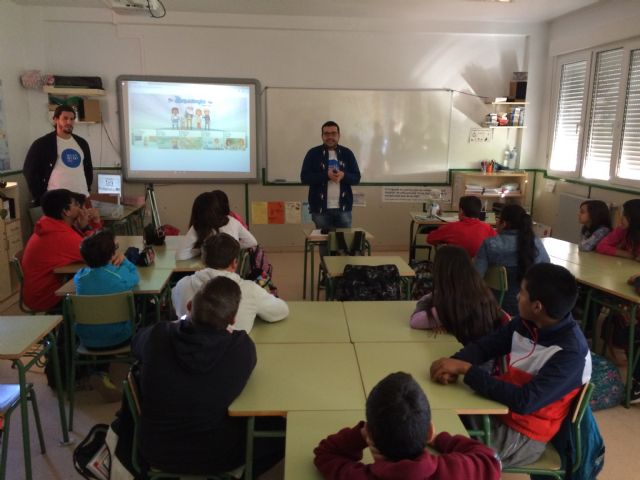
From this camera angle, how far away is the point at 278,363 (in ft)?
6.59

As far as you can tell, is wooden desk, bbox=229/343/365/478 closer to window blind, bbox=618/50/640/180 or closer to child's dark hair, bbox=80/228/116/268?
child's dark hair, bbox=80/228/116/268

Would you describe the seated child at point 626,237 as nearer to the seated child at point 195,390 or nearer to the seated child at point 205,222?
the seated child at point 205,222

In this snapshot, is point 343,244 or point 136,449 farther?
point 343,244

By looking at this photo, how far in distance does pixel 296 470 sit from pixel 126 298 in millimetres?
1601

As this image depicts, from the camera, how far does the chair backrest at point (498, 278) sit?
324 cm

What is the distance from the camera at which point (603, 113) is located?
541cm

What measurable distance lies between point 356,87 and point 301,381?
205 inches

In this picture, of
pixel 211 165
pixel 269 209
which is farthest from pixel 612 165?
pixel 211 165

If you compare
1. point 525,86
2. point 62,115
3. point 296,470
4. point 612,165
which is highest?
point 525,86

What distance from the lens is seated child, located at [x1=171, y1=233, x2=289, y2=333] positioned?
233 cm

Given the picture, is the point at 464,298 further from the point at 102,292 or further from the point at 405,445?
the point at 102,292

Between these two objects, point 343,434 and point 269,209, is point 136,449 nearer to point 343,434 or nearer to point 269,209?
point 343,434

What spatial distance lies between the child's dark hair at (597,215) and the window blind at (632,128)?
45.2 inches

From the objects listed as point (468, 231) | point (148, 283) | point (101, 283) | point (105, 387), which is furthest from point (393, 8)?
point (105, 387)
